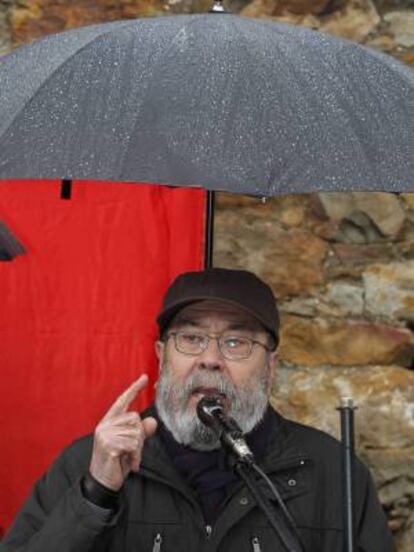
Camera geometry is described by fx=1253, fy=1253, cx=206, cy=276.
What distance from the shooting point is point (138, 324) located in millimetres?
3977

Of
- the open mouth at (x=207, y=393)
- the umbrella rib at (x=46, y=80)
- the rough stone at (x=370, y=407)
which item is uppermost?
the umbrella rib at (x=46, y=80)

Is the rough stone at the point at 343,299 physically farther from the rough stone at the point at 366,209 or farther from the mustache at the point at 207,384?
the mustache at the point at 207,384

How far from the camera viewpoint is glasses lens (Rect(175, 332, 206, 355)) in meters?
3.03

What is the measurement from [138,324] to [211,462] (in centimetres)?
103

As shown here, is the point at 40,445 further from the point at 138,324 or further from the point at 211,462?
the point at 211,462

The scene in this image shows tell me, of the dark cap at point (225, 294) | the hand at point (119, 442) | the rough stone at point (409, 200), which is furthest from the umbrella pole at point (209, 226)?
the rough stone at point (409, 200)

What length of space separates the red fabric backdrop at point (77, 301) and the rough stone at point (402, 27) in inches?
35.5

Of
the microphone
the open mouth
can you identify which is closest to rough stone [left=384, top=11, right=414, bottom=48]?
the open mouth

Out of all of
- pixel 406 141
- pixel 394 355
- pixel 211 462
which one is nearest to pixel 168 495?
pixel 211 462

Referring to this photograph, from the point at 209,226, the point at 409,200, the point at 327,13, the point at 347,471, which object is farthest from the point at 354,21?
the point at 347,471

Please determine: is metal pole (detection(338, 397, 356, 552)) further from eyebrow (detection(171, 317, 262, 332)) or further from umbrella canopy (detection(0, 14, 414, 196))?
eyebrow (detection(171, 317, 262, 332))

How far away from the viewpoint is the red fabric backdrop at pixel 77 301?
3967 millimetres

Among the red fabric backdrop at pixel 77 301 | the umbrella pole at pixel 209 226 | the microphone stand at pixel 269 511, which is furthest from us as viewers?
the red fabric backdrop at pixel 77 301

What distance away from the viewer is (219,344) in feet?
9.96
